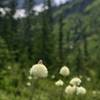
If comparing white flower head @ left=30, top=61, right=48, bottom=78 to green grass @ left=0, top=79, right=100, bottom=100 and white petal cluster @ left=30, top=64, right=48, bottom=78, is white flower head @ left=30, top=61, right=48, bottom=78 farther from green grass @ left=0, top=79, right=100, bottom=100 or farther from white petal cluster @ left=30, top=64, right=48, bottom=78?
green grass @ left=0, top=79, right=100, bottom=100

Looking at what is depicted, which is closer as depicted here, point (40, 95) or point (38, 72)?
point (38, 72)

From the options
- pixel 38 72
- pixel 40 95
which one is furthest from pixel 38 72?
pixel 40 95

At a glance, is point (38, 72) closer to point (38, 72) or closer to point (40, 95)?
point (38, 72)

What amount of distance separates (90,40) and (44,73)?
181m

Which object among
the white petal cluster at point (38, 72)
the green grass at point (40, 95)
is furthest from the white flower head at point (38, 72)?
the green grass at point (40, 95)

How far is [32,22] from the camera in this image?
281 feet

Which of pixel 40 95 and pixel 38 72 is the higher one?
pixel 40 95

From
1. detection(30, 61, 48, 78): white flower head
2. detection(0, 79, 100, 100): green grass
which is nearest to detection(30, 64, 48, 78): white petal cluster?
detection(30, 61, 48, 78): white flower head

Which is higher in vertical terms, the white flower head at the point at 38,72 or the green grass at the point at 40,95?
the green grass at the point at 40,95

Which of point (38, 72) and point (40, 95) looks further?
point (40, 95)

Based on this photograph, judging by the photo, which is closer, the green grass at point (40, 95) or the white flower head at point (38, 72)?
the white flower head at point (38, 72)

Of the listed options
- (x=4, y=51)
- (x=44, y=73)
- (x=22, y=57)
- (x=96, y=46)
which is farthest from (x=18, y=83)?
(x=96, y=46)

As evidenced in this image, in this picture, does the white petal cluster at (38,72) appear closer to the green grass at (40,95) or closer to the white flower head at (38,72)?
the white flower head at (38,72)

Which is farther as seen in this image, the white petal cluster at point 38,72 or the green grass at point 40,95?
the green grass at point 40,95
